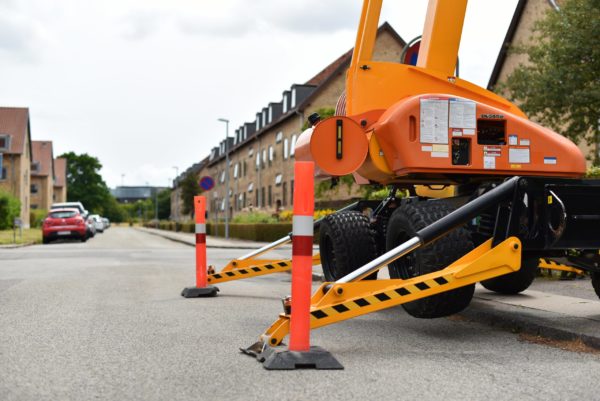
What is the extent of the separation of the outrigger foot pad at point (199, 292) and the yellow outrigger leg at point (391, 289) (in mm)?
3754

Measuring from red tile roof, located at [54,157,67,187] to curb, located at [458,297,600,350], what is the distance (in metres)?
101

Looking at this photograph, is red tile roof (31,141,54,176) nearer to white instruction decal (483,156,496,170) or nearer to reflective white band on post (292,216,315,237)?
white instruction decal (483,156,496,170)

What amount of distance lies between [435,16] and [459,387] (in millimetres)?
4585

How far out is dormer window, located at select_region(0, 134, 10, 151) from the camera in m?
64.2

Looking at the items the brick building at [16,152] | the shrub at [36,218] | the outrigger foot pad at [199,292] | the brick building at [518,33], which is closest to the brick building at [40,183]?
the brick building at [16,152]

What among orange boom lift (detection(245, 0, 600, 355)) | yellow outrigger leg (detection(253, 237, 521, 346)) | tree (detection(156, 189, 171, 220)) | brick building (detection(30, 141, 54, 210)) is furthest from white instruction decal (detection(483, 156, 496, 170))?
tree (detection(156, 189, 171, 220))

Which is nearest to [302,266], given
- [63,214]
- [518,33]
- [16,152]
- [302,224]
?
[302,224]

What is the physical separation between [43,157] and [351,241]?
287 ft

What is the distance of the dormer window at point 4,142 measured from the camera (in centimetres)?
6425

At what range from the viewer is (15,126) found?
Result: 6700 cm

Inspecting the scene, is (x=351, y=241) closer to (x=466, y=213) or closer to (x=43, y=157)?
(x=466, y=213)

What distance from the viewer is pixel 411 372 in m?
4.59

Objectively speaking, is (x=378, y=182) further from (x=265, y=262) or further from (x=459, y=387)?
(x=459, y=387)

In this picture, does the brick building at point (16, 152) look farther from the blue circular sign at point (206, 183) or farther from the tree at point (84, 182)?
the blue circular sign at point (206, 183)
